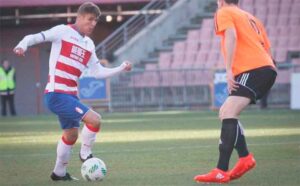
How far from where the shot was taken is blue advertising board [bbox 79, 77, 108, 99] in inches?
1176

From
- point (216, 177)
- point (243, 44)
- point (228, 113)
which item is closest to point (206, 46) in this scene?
point (243, 44)

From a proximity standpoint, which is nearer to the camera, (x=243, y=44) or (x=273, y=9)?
(x=243, y=44)

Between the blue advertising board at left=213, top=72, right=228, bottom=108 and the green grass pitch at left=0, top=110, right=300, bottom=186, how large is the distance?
5.35m

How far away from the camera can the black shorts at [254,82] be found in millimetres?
9625

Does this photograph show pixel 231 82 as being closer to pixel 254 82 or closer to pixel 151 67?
pixel 254 82

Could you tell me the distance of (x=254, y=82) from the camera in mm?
9664

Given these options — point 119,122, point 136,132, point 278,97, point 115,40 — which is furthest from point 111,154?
point 115,40

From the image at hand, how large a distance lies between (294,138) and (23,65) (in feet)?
81.6

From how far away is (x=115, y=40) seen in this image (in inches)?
1384

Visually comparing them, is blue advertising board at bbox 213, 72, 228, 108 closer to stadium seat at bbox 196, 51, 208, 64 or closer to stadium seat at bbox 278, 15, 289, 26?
stadium seat at bbox 196, 51, 208, 64

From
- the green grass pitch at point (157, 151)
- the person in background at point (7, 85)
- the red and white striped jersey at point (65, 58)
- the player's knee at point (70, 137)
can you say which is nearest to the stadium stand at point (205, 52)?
the person in background at point (7, 85)

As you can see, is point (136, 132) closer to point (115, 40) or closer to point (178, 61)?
point (178, 61)

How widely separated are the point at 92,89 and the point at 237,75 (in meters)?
20.5

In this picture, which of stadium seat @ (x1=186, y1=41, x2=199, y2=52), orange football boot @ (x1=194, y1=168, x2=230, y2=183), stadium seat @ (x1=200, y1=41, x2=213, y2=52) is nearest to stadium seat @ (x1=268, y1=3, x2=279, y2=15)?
stadium seat @ (x1=200, y1=41, x2=213, y2=52)
